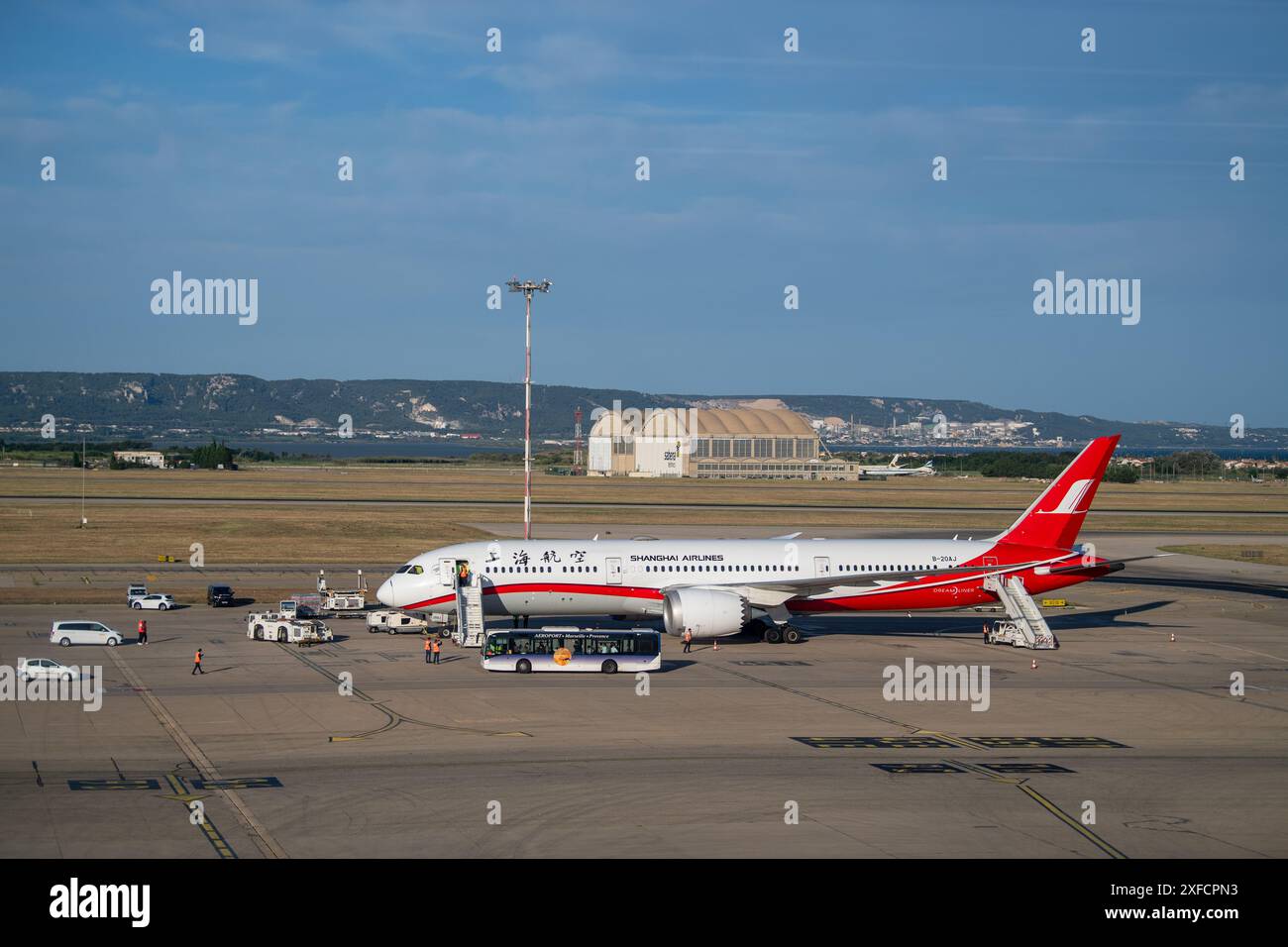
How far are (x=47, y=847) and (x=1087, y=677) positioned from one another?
35.7 m

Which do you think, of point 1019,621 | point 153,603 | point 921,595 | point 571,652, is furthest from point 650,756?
point 153,603

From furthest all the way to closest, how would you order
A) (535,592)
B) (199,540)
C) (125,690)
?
(199,540) < (535,592) < (125,690)

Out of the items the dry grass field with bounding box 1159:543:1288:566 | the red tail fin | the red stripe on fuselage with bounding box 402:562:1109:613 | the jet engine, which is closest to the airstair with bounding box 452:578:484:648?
the red stripe on fuselage with bounding box 402:562:1109:613

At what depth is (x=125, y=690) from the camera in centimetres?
4000

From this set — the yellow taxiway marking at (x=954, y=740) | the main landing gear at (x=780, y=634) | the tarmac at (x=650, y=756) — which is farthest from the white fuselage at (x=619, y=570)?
the yellow taxiway marking at (x=954, y=740)

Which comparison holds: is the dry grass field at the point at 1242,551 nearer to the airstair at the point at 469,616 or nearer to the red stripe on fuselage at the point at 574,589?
the red stripe on fuselage at the point at 574,589

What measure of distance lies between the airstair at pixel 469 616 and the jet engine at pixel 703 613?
771 cm

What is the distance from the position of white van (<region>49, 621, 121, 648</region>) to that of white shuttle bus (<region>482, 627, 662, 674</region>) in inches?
655

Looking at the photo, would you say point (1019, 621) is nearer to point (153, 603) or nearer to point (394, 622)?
point (394, 622)

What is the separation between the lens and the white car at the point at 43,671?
1614 inches

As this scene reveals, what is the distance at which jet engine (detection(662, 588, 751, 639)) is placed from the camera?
50000 millimetres

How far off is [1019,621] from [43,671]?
38182 millimetres
